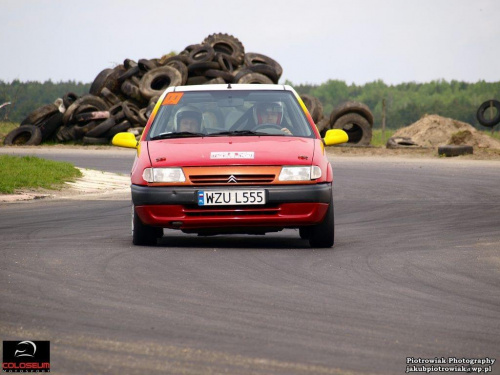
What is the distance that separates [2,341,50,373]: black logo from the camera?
4.71 m

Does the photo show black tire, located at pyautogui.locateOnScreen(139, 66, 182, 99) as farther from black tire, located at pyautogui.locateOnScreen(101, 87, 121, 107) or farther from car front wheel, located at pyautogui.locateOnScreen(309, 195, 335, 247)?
car front wheel, located at pyautogui.locateOnScreen(309, 195, 335, 247)

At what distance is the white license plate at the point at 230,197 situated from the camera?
949 cm

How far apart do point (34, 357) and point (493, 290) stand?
3800 mm

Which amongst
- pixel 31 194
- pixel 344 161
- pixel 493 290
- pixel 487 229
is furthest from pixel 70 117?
pixel 493 290

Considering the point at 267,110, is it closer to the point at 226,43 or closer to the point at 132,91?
the point at 132,91

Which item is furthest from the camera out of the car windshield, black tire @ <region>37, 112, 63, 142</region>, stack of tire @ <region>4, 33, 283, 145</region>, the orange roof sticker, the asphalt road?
black tire @ <region>37, 112, 63, 142</region>

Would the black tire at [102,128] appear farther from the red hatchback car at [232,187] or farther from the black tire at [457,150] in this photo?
the red hatchback car at [232,187]

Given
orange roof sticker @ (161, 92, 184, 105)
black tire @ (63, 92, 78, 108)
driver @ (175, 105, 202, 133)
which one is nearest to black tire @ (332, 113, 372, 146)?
black tire @ (63, 92, 78, 108)

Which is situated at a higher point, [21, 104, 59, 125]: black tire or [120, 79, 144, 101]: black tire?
[120, 79, 144, 101]: black tire

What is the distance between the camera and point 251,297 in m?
6.87

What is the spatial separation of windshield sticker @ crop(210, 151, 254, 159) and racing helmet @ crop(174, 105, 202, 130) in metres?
0.97

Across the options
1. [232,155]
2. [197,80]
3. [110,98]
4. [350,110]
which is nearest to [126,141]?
[232,155]

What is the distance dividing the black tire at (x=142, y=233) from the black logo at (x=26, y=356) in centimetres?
461

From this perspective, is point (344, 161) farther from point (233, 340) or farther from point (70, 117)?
point (233, 340)
